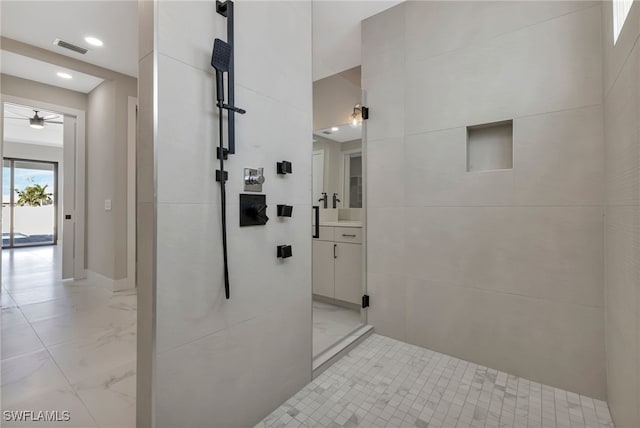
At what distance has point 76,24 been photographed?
2.56m

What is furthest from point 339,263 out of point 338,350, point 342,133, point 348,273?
point 342,133

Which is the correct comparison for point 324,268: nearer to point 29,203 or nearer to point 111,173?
point 111,173

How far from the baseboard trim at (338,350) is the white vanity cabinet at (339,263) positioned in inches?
18.6

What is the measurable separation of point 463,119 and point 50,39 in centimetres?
393

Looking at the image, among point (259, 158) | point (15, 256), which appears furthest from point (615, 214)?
point (15, 256)

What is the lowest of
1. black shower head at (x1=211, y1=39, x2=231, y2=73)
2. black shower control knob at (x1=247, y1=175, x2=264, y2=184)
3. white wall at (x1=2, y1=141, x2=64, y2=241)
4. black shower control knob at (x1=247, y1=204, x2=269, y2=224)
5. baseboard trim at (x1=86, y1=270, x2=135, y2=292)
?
baseboard trim at (x1=86, y1=270, x2=135, y2=292)

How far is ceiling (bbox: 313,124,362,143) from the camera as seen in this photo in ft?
10.2

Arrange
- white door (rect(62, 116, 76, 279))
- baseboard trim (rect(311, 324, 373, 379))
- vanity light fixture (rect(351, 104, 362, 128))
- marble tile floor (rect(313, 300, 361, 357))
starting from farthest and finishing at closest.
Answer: white door (rect(62, 116, 76, 279))
vanity light fixture (rect(351, 104, 362, 128))
marble tile floor (rect(313, 300, 361, 357))
baseboard trim (rect(311, 324, 373, 379))

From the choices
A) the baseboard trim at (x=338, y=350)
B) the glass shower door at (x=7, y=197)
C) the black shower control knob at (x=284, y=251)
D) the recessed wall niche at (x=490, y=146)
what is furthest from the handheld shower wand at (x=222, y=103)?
the glass shower door at (x=7, y=197)

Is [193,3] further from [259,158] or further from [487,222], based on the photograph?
[487,222]

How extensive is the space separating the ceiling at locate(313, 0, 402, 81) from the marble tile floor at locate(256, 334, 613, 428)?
8.87 feet

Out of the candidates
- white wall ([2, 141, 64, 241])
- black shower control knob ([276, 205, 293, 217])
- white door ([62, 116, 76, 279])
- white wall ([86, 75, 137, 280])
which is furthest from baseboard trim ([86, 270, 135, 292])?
white wall ([2, 141, 64, 241])

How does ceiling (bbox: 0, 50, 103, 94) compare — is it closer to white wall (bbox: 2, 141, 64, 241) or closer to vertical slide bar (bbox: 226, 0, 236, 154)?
vertical slide bar (bbox: 226, 0, 236, 154)

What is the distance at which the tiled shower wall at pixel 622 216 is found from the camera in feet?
3.29
